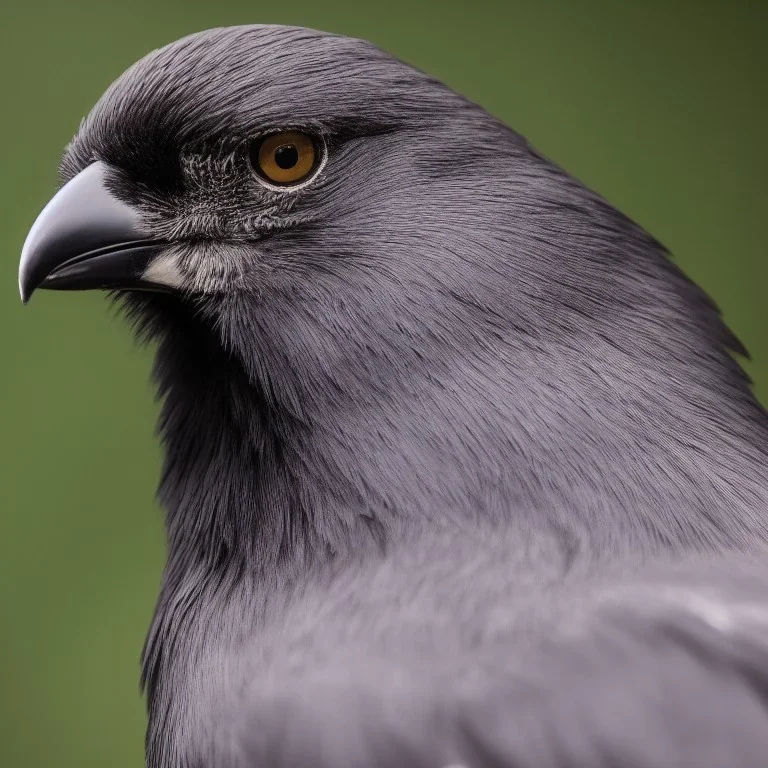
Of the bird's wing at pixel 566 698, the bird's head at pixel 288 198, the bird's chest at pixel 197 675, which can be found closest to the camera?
the bird's wing at pixel 566 698

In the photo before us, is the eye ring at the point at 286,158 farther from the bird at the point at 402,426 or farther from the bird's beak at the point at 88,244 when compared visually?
the bird's beak at the point at 88,244

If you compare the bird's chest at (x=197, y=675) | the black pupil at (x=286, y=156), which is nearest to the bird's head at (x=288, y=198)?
the black pupil at (x=286, y=156)

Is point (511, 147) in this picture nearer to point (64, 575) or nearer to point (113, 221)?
point (113, 221)

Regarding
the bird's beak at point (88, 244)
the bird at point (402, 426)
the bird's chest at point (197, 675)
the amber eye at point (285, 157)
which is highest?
the amber eye at point (285, 157)

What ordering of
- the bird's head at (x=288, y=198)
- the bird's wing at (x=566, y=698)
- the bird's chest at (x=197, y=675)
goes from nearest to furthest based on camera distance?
the bird's wing at (x=566, y=698) < the bird's chest at (x=197, y=675) < the bird's head at (x=288, y=198)

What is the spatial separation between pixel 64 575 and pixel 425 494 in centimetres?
241

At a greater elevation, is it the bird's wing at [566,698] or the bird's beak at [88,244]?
the bird's beak at [88,244]

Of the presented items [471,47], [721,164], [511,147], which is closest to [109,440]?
[471,47]

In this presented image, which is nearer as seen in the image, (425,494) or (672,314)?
(425,494)

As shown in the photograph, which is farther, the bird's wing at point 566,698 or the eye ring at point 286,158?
the eye ring at point 286,158

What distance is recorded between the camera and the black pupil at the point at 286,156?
1.41 m

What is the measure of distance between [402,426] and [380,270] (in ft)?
0.62

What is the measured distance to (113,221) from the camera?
1.43m

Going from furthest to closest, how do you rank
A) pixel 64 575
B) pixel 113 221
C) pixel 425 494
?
1. pixel 64 575
2. pixel 113 221
3. pixel 425 494
